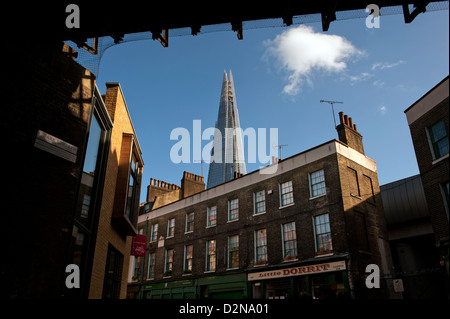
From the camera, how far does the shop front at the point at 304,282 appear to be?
17891 millimetres

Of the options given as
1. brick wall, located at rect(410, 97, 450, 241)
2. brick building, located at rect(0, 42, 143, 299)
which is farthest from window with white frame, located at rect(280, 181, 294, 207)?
brick building, located at rect(0, 42, 143, 299)

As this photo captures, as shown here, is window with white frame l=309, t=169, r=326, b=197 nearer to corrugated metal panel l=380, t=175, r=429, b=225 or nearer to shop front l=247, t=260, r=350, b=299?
Result: shop front l=247, t=260, r=350, b=299

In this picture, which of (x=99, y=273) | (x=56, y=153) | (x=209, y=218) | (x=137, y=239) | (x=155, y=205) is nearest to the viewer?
(x=56, y=153)

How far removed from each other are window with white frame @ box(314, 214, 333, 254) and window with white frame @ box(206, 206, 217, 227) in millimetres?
8929

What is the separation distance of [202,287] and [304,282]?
8.93 meters

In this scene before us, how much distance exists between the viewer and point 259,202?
78.0 ft

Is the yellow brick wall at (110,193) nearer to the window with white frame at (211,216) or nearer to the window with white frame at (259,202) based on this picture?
the window with white frame at (259,202)

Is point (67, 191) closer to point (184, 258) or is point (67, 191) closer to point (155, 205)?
point (184, 258)

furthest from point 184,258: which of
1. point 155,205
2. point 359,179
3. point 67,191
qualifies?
point 67,191

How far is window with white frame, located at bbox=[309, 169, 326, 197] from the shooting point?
67.3ft

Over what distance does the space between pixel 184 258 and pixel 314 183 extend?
41.4 feet

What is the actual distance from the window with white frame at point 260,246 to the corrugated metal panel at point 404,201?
29.5 feet

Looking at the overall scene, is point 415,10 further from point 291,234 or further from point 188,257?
point 188,257
